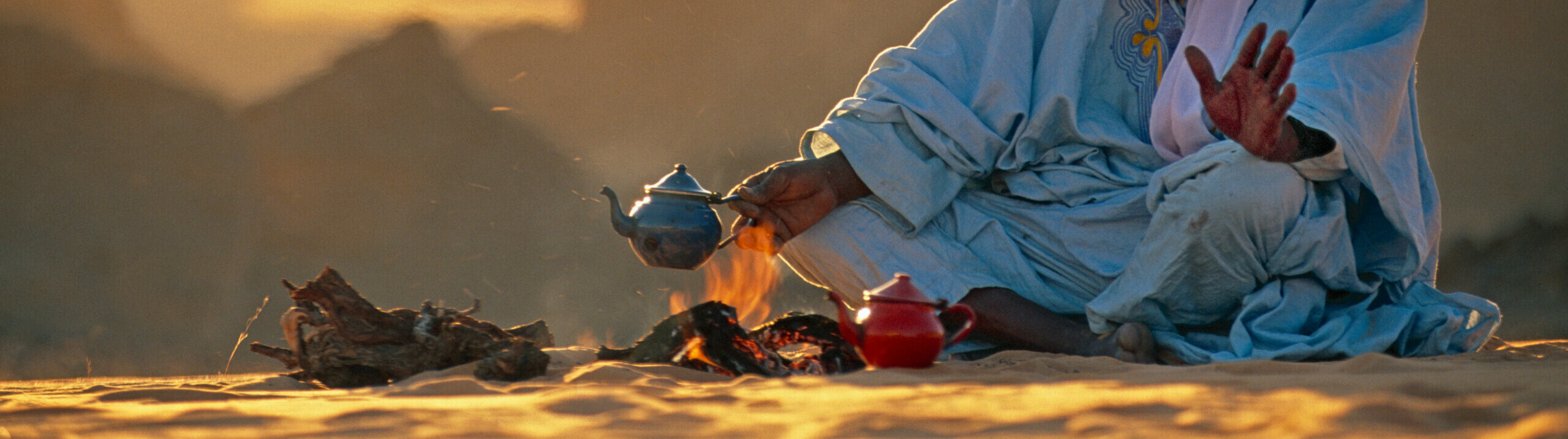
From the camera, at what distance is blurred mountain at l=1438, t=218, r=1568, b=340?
6449 mm

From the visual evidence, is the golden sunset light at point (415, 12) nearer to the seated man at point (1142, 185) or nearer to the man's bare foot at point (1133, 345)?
the seated man at point (1142, 185)

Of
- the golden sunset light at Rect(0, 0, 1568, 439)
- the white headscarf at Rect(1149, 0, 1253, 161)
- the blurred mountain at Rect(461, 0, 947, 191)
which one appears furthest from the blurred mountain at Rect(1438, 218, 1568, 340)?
the white headscarf at Rect(1149, 0, 1253, 161)

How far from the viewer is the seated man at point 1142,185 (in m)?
2.81

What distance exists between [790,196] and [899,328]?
860 mm

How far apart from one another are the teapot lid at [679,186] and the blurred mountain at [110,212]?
5.64m

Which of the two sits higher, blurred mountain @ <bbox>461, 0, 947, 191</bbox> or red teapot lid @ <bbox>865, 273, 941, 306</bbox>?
blurred mountain @ <bbox>461, 0, 947, 191</bbox>

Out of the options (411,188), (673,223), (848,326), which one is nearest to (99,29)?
(411,188)

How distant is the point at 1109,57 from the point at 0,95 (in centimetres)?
724

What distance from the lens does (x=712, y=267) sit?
702 cm

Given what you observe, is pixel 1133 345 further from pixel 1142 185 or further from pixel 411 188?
pixel 411 188

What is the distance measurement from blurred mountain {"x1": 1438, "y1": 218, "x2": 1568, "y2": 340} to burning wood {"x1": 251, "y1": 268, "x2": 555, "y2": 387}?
5.77 m

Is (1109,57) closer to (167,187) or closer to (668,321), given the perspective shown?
(668,321)

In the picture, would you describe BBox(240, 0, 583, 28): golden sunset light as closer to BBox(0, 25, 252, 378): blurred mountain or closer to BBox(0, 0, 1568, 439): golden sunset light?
BBox(0, 0, 1568, 439): golden sunset light

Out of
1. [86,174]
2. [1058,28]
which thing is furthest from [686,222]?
[86,174]
